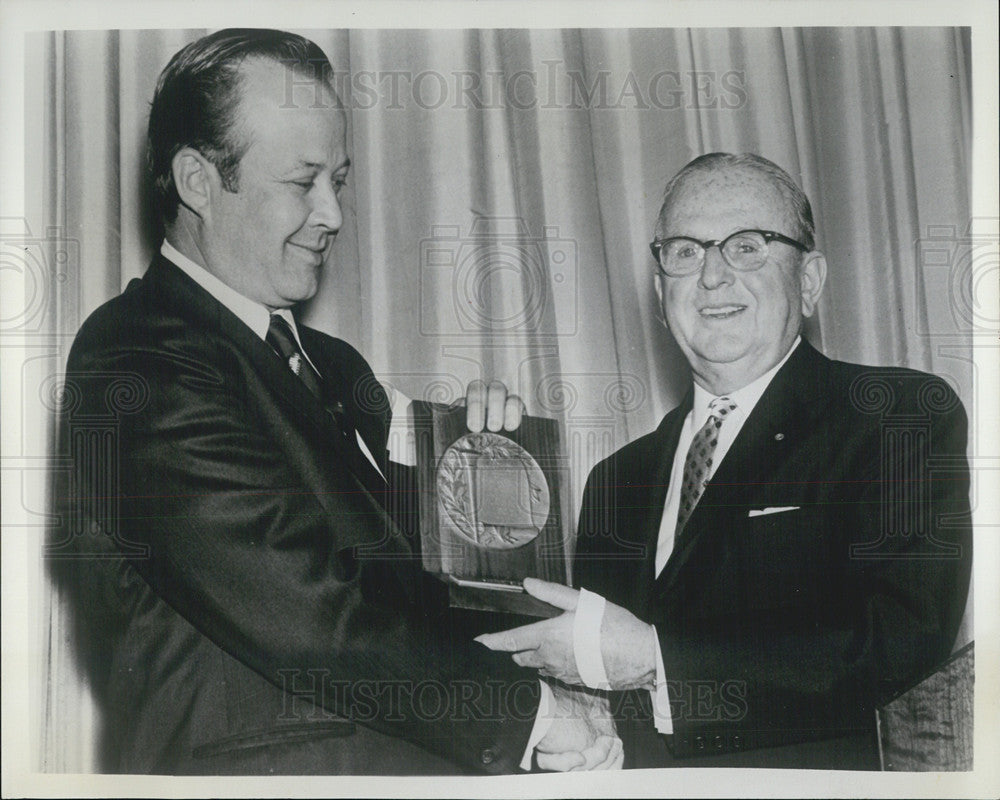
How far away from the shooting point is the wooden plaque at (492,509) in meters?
3.25

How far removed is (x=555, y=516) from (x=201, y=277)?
1368mm

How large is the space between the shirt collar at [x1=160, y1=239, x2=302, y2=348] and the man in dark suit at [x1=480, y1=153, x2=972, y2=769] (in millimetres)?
1194

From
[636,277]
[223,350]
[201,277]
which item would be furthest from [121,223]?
[636,277]

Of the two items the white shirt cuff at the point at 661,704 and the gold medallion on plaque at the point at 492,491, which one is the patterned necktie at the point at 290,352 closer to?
the gold medallion on plaque at the point at 492,491

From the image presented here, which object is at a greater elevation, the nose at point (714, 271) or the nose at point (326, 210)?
the nose at point (326, 210)

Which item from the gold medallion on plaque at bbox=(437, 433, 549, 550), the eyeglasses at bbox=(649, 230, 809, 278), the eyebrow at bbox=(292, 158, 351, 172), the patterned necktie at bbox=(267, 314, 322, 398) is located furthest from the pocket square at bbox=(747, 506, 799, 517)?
the eyebrow at bbox=(292, 158, 351, 172)

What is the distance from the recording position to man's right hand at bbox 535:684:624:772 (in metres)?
3.27

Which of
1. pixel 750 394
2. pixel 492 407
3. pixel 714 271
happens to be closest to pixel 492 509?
pixel 492 407

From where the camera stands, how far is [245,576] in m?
3.17

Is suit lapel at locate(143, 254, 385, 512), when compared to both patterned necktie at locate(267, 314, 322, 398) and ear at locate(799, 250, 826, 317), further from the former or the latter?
ear at locate(799, 250, 826, 317)

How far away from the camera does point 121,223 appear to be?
132 inches

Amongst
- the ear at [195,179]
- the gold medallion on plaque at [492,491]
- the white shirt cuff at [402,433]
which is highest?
the ear at [195,179]

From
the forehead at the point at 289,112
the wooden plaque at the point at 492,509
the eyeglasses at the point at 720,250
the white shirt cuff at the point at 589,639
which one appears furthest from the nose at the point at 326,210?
the white shirt cuff at the point at 589,639

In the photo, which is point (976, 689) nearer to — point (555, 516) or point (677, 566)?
point (677, 566)
